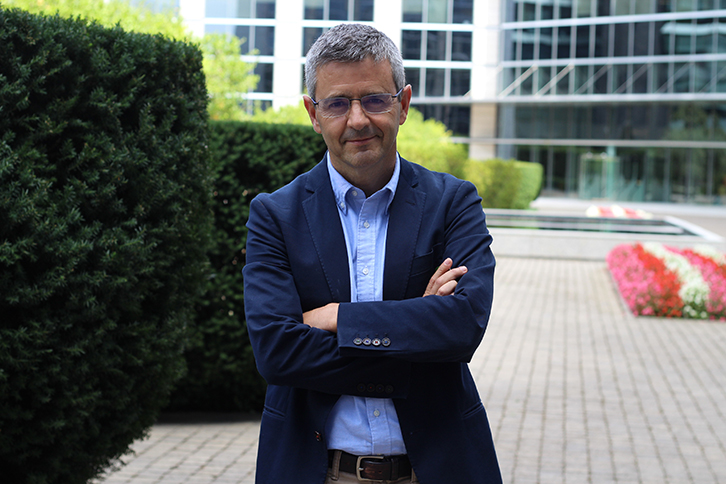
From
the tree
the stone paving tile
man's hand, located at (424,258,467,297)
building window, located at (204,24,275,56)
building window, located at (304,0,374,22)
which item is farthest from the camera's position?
building window, located at (204,24,275,56)

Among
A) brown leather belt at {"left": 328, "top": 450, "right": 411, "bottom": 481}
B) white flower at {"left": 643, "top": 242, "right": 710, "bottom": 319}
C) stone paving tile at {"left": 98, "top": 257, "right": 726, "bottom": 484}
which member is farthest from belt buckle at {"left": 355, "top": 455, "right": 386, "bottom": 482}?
white flower at {"left": 643, "top": 242, "right": 710, "bottom": 319}

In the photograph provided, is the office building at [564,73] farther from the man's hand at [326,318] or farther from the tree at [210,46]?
the man's hand at [326,318]

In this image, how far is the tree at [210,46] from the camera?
2047 centimetres

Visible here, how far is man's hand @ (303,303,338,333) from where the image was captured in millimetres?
2078

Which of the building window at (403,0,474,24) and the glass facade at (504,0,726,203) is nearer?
the building window at (403,0,474,24)

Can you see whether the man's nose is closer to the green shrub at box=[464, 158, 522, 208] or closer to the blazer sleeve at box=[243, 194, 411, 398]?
the blazer sleeve at box=[243, 194, 411, 398]

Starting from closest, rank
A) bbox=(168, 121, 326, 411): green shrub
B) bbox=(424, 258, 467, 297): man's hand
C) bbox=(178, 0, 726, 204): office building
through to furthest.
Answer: bbox=(424, 258, 467, 297): man's hand, bbox=(168, 121, 326, 411): green shrub, bbox=(178, 0, 726, 204): office building

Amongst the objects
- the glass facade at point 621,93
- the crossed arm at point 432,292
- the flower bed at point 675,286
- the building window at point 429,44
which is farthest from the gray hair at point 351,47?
the glass facade at point 621,93

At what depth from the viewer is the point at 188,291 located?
13.2ft

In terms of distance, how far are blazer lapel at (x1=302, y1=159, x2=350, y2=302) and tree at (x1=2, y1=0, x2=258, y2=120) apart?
1871cm

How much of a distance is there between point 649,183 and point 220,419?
3735 cm

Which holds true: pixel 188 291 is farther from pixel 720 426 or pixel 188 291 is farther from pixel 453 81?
pixel 453 81

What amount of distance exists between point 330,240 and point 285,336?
0.29 m

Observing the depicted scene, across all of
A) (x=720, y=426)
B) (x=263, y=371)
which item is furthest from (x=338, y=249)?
(x=720, y=426)
